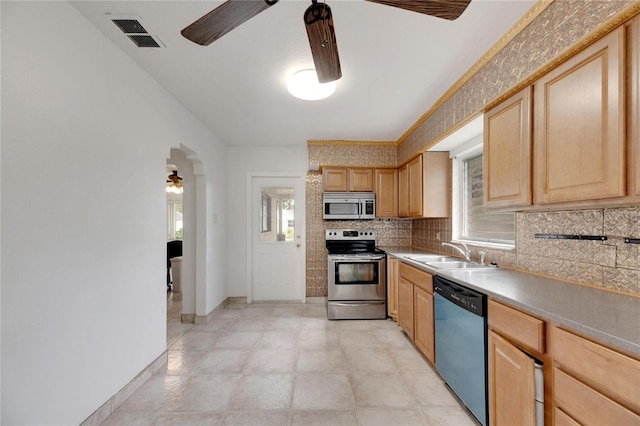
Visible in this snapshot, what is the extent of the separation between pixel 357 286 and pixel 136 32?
11.0ft

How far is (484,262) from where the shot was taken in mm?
2512

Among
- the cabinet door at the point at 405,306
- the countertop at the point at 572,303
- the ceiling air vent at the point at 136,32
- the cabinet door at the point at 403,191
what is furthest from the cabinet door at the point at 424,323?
the ceiling air vent at the point at 136,32

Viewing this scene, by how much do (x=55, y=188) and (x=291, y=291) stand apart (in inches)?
136

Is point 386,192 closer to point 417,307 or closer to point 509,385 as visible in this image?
point 417,307

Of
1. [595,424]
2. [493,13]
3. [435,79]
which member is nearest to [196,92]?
[435,79]

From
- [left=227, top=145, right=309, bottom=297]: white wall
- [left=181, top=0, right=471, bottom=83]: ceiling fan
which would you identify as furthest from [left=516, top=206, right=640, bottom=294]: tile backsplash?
[left=227, top=145, right=309, bottom=297]: white wall

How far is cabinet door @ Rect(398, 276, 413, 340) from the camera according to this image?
114 inches

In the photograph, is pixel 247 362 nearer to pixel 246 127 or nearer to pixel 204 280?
pixel 204 280

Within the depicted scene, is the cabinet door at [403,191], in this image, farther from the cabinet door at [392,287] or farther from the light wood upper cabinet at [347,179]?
the cabinet door at [392,287]

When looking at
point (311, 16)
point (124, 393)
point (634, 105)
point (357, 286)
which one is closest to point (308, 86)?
point (311, 16)

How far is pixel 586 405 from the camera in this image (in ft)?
3.40

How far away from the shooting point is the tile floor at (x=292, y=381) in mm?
1865

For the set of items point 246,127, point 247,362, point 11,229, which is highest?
point 246,127

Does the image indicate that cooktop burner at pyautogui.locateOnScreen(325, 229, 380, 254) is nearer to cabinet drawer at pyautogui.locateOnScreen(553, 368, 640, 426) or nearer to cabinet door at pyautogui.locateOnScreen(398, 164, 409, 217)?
cabinet door at pyautogui.locateOnScreen(398, 164, 409, 217)
